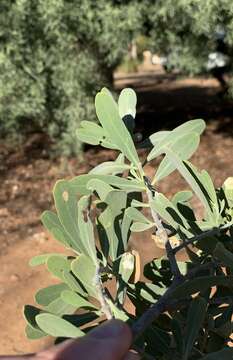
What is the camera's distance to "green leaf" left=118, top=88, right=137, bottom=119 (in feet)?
4.92

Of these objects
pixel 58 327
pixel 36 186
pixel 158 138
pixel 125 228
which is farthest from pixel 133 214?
pixel 36 186

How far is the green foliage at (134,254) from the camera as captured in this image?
1243mm

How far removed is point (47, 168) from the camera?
8.30 metres

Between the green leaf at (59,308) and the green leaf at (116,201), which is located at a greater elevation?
the green leaf at (116,201)

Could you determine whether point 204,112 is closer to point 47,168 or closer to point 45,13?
point 47,168

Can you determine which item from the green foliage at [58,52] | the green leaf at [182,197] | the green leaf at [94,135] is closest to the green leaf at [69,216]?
the green leaf at [94,135]

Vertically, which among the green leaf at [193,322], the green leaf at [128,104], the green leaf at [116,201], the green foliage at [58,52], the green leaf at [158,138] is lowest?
the green foliage at [58,52]

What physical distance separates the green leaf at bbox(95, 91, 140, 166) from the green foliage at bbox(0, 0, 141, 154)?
16.4 ft

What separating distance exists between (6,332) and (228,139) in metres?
6.10

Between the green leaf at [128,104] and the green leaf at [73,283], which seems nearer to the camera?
the green leaf at [73,283]

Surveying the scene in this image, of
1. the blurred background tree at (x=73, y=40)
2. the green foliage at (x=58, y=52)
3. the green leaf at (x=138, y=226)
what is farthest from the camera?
the green foliage at (x=58, y=52)

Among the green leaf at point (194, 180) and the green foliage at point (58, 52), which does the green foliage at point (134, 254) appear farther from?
the green foliage at point (58, 52)

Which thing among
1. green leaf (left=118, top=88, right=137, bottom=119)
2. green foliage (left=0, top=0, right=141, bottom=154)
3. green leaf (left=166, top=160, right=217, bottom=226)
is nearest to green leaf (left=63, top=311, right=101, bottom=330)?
green leaf (left=166, top=160, right=217, bottom=226)

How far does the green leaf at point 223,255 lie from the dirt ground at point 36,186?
121 cm
